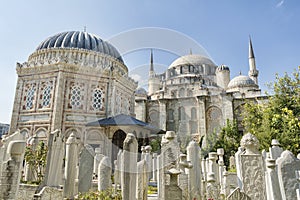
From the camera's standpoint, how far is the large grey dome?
790 inches

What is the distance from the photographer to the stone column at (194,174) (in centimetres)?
684

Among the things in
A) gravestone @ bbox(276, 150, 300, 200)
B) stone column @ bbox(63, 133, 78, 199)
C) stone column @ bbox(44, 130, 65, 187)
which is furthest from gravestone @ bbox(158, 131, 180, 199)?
gravestone @ bbox(276, 150, 300, 200)

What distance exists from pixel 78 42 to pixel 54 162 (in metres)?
15.7

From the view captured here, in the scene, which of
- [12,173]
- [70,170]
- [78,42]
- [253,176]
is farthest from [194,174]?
[78,42]

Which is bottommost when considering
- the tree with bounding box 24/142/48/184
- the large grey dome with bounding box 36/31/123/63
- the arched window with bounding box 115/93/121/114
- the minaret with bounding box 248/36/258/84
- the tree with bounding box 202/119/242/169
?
the tree with bounding box 24/142/48/184

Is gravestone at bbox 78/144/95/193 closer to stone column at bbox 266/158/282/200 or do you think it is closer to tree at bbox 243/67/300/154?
stone column at bbox 266/158/282/200

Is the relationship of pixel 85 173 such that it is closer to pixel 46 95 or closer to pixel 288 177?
pixel 288 177

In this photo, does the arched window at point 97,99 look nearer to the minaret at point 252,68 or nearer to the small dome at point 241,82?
the small dome at point 241,82

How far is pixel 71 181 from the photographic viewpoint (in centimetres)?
697

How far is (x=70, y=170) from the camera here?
7.09m

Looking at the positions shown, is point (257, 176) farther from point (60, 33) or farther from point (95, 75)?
point (60, 33)

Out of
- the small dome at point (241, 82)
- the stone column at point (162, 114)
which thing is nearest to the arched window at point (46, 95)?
the stone column at point (162, 114)

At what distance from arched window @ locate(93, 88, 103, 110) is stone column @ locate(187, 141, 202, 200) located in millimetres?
10800

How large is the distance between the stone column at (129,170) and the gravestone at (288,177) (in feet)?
10.9
